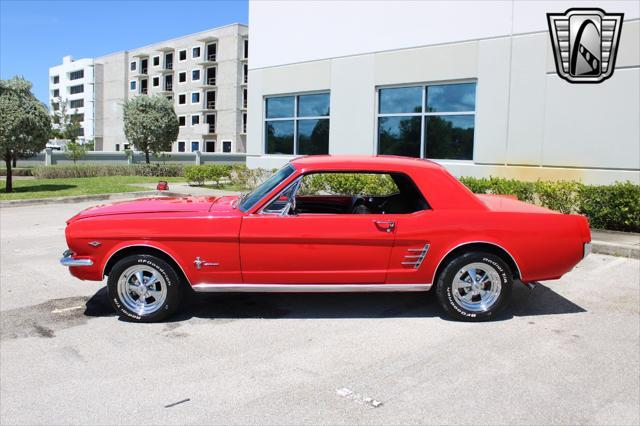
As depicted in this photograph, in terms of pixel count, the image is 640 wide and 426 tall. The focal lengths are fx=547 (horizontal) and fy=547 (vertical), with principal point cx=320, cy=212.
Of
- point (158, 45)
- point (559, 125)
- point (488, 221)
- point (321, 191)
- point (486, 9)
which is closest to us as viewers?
point (488, 221)

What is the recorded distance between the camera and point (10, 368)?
420cm

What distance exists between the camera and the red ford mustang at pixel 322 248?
5.09 meters

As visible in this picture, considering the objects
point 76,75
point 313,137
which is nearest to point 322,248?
point 313,137

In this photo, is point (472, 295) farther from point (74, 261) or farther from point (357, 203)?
point (74, 261)

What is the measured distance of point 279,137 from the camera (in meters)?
17.1

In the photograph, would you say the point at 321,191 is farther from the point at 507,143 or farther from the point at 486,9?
the point at 486,9

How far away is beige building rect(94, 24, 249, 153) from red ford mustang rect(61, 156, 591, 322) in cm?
6496

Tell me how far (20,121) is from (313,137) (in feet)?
30.3

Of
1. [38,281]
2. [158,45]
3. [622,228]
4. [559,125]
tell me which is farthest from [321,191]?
[158,45]

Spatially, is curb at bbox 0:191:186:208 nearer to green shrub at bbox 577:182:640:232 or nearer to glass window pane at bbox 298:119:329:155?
glass window pane at bbox 298:119:329:155

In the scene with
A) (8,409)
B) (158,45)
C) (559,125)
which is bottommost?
(8,409)

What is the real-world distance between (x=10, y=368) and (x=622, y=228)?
31.4ft

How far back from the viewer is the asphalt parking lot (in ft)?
11.7

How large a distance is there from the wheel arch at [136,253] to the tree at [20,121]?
1430cm
